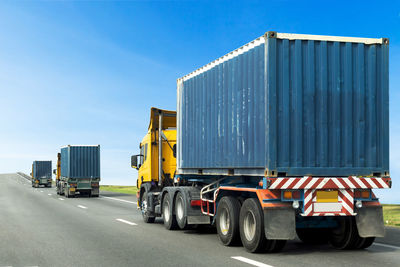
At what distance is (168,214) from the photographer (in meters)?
13.3

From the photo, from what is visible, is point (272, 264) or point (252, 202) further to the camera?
point (252, 202)

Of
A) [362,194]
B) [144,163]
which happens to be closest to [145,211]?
[144,163]

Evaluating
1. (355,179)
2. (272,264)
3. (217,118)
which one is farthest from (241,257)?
(217,118)

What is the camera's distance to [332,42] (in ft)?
30.5

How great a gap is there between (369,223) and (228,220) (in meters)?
2.64

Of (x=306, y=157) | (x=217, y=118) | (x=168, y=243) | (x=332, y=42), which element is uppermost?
(x=332, y=42)

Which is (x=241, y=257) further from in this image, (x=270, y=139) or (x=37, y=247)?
(x=37, y=247)

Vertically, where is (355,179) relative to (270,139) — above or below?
below

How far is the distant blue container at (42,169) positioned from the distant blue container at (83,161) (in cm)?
2450

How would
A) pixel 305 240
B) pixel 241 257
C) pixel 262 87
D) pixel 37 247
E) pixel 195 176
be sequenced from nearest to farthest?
pixel 241 257 < pixel 262 87 < pixel 37 247 < pixel 305 240 < pixel 195 176

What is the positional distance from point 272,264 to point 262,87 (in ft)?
10.3

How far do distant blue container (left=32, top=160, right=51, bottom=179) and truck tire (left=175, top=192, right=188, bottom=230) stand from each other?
4605cm

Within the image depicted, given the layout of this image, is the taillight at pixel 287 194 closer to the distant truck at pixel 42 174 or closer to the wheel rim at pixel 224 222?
the wheel rim at pixel 224 222

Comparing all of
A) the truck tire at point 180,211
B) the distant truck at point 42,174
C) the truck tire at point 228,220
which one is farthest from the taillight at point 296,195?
the distant truck at point 42,174
